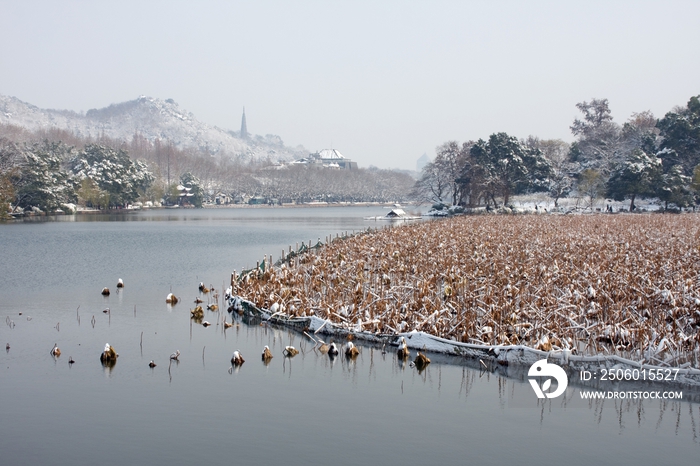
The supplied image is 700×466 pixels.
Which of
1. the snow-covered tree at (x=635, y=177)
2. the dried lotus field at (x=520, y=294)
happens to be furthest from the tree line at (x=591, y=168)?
the dried lotus field at (x=520, y=294)

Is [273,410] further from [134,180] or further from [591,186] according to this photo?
[134,180]

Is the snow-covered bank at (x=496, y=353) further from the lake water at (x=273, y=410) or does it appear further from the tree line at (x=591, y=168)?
the tree line at (x=591, y=168)

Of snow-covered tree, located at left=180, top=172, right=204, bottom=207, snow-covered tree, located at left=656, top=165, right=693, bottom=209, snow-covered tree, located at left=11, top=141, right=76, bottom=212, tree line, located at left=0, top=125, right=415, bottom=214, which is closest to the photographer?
snow-covered tree, located at left=656, top=165, right=693, bottom=209

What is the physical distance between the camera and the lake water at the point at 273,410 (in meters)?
7.73

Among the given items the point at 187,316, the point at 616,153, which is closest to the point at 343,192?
the point at 616,153

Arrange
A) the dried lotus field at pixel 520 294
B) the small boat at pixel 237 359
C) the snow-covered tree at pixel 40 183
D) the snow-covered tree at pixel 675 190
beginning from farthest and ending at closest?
the snow-covered tree at pixel 40 183
the snow-covered tree at pixel 675 190
the small boat at pixel 237 359
the dried lotus field at pixel 520 294

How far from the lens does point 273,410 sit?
9039 millimetres

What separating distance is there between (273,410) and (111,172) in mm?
73566

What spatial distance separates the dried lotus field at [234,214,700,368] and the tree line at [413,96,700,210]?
A: 36821mm

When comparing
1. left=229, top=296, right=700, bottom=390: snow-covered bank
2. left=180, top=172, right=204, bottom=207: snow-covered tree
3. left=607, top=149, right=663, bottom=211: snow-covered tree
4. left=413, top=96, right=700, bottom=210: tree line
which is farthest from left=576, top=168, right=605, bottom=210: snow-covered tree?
left=180, top=172, right=204, bottom=207: snow-covered tree

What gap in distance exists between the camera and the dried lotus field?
1090 cm

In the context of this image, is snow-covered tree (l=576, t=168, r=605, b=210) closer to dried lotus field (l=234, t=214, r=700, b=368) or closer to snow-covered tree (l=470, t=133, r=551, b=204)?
snow-covered tree (l=470, t=133, r=551, b=204)

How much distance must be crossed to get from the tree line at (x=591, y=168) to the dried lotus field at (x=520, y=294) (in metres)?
36.8

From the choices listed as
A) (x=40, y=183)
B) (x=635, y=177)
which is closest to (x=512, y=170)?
(x=635, y=177)
